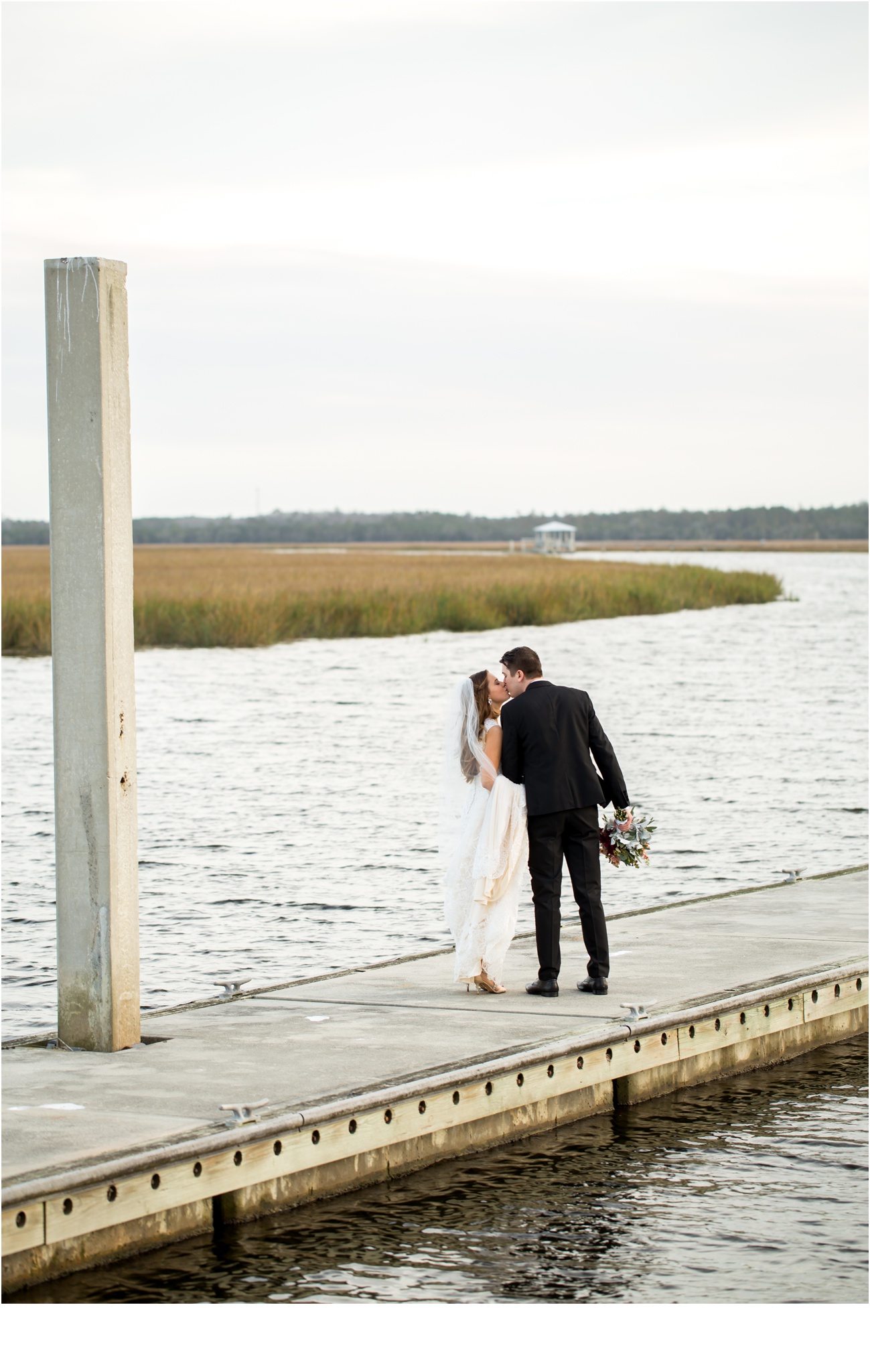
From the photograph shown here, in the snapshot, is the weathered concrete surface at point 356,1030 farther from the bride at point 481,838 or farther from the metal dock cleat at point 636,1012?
the bride at point 481,838

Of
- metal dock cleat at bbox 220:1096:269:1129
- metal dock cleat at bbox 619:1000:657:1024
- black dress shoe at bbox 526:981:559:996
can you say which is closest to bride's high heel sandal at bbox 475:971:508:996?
black dress shoe at bbox 526:981:559:996

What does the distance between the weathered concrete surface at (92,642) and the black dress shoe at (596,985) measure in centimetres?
232

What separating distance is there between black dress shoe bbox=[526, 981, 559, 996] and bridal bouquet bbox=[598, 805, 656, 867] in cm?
71

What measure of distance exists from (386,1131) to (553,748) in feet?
7.44

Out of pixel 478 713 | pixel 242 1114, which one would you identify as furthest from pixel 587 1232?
pixel 478 713

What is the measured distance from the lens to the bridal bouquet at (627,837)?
8.67 metres

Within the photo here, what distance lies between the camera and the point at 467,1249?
622cm

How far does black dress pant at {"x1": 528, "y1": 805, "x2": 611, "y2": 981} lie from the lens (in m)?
8.33

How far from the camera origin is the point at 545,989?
8.41m

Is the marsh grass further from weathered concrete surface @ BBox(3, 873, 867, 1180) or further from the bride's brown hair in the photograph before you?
the bride's brown hair

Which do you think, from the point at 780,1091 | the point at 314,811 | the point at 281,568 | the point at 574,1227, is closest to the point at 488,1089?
the point at 574,1227

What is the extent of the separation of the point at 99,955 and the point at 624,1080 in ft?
8.16

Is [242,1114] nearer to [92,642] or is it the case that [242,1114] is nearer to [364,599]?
[92,642]

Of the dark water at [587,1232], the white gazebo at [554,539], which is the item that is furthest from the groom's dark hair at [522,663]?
the white gazebo at [554,539]
